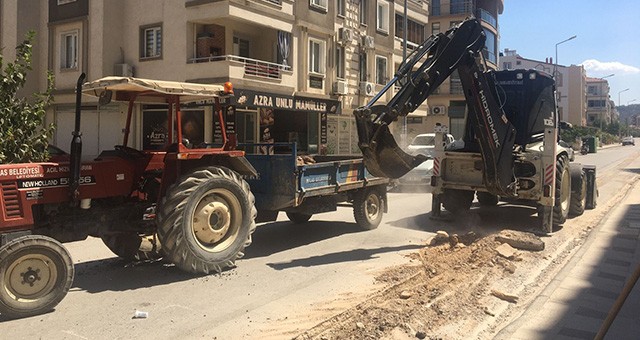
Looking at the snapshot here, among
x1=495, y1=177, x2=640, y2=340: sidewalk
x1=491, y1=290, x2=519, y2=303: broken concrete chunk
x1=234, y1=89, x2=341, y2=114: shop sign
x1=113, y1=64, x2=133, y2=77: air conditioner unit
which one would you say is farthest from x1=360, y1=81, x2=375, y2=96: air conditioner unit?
x1=491, y1=290, x2=519, y2=303: broken concrete chunk

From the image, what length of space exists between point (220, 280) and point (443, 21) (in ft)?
155

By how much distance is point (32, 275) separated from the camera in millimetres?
5473

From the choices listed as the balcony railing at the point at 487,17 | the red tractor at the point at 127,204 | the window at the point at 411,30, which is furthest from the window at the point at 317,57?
the balcony railing at the point at 487,17

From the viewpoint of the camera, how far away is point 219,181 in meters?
7.23

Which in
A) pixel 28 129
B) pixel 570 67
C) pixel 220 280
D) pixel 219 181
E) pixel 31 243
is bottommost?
pixel 220 280

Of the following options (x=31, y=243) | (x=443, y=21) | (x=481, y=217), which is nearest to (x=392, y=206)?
(x=481, y=217)

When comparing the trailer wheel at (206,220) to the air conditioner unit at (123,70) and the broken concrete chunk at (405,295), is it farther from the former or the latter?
the air conditioner unit at (123,70)

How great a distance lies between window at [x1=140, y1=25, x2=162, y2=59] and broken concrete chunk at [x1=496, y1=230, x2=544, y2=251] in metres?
17.4

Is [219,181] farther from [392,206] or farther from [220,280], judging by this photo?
[392,206]

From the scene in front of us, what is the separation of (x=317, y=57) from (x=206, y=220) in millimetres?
19798

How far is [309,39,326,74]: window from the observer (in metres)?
25.4

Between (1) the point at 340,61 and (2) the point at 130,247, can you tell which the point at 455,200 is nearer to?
(2) the point at 130,247

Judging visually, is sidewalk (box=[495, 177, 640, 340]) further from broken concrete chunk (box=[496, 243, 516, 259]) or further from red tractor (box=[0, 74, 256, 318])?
red tractor (box=[0, 74, 256, 318])

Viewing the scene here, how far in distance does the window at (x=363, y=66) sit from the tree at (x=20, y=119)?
23.3 m
